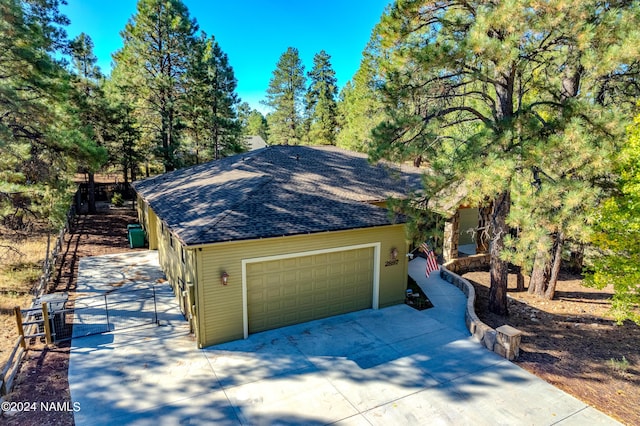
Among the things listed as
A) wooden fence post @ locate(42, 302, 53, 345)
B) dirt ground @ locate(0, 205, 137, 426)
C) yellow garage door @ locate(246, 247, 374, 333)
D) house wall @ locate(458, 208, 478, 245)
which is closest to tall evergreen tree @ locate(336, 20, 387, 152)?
house wall @ locate(458, 208, 478, 245)

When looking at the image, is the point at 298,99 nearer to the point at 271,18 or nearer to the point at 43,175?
the point at 271,18

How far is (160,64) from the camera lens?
24.5 meters

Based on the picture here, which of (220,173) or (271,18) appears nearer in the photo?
(220,173)

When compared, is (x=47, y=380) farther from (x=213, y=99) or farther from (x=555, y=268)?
(x=213, y=99)

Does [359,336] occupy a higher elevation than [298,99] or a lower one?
lower

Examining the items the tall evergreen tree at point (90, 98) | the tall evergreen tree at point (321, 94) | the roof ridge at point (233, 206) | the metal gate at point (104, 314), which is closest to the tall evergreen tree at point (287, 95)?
the tall evergreen tree at point (321, 94)

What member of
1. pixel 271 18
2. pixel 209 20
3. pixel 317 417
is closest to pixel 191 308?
pixel 317 417

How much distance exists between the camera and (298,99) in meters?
44.8

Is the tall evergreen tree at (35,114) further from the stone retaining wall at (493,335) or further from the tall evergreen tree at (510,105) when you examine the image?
the stone retaining wall at (493,335)

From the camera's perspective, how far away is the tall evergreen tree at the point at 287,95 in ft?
144

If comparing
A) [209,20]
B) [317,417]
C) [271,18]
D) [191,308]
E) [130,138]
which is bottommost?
[317,417]

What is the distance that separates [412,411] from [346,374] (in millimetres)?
1470

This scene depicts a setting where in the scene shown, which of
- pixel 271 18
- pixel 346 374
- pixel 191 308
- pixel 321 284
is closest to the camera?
pixel 346 374

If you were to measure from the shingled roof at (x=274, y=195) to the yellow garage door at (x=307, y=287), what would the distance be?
0.92 m
